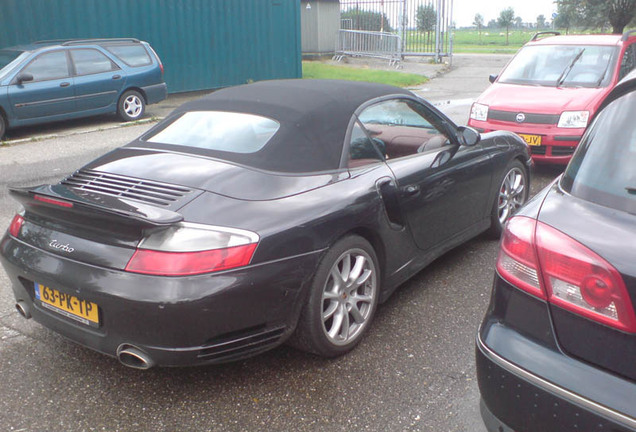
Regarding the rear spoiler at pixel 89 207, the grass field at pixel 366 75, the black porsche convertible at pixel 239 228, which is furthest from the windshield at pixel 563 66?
the grass field at pixel 366 75

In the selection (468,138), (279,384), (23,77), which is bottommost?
(279,384)

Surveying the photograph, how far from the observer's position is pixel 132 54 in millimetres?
12516

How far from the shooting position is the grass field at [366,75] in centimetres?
1883

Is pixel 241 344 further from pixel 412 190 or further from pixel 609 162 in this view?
pixel 609 162

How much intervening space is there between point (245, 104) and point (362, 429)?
200cm

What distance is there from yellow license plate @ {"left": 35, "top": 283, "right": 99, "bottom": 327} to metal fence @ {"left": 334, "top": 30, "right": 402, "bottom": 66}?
71.6 feet

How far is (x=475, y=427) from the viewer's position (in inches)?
A: 108

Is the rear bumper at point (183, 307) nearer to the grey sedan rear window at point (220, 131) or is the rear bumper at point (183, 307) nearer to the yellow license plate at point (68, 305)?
the yellow license plate at point (68, 305)

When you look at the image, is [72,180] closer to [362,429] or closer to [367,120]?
[367,120]

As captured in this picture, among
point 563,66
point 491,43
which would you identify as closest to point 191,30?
point 563,66

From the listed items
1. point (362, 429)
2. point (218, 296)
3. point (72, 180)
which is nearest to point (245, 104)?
point (72, 180)

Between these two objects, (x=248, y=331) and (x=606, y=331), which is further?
(x=248, y=331)

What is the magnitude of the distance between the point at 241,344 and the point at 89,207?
91cm

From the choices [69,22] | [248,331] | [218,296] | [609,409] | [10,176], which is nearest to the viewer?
[609,409]
